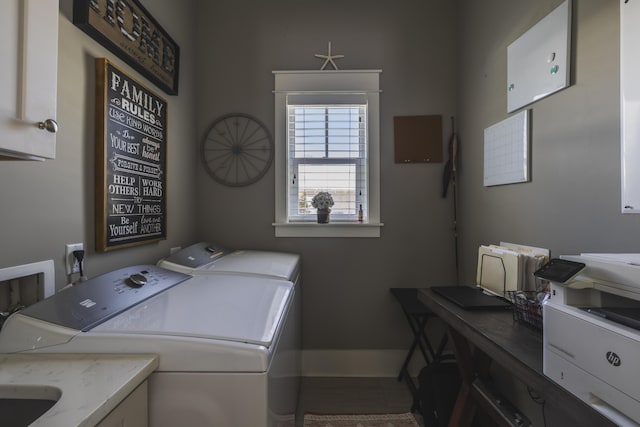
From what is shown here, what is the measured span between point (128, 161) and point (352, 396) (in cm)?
203

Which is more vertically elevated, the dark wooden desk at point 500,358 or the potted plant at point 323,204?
the potted plant at point 323,204

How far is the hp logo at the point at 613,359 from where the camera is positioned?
2.16ft

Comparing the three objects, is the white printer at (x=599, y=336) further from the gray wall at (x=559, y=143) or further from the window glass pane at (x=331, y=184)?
the window glass pane at (x=331, y=184)

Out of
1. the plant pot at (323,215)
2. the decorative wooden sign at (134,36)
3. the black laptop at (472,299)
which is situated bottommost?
the black laptop at (472,299)

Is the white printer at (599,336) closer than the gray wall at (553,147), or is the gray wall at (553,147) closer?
the white printer at (599,336)

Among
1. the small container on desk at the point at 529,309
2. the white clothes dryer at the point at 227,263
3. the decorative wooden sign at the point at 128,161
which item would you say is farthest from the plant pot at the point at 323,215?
the small container on desk at the point at 529,309

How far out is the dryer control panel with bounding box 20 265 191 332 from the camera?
0.88 meters

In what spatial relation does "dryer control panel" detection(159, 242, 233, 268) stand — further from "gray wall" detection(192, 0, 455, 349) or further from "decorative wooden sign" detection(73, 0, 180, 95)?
"decorative wooden sign" detection(73, 0, 180, 95)

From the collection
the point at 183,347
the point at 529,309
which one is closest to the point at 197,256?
the point at 183,347

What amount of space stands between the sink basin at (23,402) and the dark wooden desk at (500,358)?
120cm

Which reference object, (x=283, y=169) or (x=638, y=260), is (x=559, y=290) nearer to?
(x=638, y=260)

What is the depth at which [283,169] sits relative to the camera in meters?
2.43

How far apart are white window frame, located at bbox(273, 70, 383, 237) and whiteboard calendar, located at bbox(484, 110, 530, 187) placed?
2.55 feet

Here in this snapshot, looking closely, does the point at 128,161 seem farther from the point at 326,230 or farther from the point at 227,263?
the point at 326,230
